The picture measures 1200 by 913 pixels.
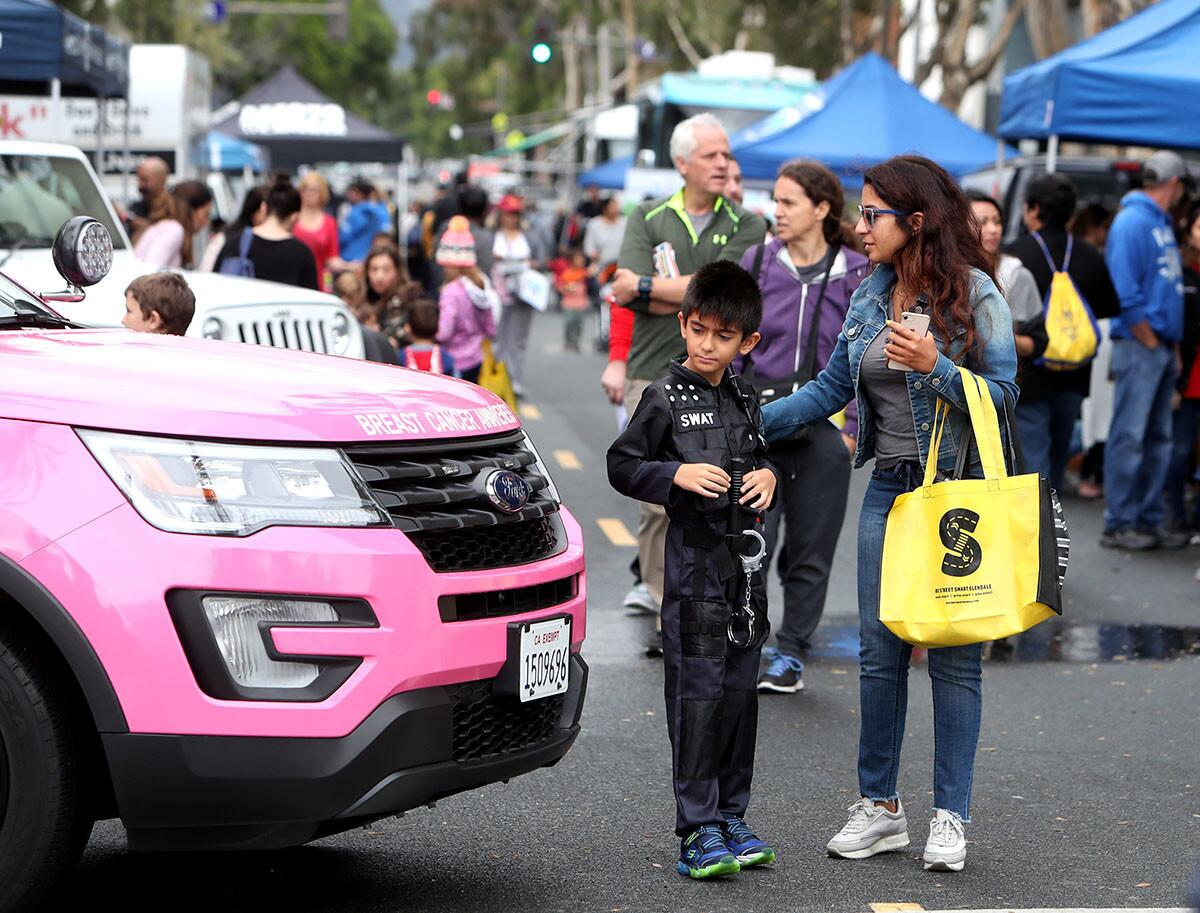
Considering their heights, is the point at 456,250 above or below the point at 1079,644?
above

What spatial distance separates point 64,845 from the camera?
4.05m

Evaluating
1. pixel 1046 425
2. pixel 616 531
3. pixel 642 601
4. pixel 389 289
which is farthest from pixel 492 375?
pixel 1046 425

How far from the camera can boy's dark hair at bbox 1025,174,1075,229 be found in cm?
1002

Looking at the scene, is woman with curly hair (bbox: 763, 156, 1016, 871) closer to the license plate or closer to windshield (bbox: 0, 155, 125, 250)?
the license plate

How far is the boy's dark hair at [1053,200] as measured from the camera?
10.0 meters

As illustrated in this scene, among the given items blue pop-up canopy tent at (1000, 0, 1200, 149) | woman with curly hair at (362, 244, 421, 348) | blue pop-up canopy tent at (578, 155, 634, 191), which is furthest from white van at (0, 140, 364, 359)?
blue pop-up canopy tent at (578, 155, 634, 191)

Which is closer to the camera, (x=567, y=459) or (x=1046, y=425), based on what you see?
(x=1046, y=425)

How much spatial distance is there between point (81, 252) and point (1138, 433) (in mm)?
7153

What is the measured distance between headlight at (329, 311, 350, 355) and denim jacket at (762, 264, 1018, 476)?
4548 mm

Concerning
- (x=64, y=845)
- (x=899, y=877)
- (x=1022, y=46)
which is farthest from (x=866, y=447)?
(x=1022, y=46)

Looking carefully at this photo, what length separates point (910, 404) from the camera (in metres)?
5.11

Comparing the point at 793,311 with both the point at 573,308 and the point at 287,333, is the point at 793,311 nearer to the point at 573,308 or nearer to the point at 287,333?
the point at 287,333

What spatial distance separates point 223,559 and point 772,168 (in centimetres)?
1744

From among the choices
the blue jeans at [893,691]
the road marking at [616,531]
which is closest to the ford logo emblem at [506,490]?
the blue jeans at [893,691]
